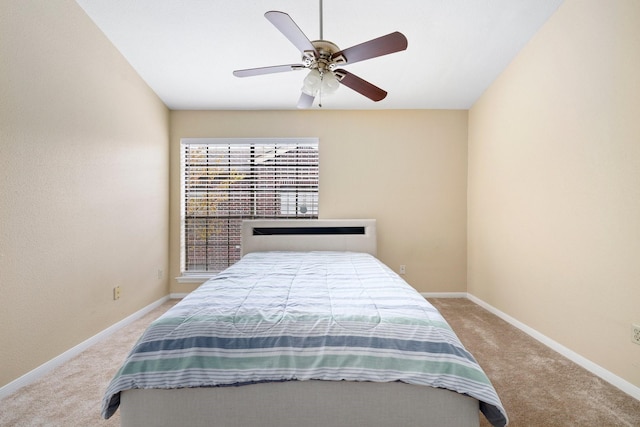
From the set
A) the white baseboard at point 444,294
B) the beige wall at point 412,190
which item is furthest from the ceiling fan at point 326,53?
the white baseboard at point 444,294

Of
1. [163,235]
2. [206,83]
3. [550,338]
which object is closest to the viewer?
[550,338]

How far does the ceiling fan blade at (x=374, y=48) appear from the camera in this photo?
177cm

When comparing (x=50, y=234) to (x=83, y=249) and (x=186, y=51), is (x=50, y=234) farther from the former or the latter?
(x=186, y=51)

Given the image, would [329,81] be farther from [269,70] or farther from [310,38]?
[310,38]

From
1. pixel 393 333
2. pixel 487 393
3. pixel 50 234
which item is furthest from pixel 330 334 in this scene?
pixel 50 234

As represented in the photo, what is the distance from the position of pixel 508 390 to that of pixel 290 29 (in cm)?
237

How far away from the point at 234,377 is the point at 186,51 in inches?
114

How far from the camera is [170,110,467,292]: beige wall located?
4.20m

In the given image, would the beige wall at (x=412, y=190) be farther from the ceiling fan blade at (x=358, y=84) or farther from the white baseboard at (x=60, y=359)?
the ceiling fan blade at (x=358, y=84)

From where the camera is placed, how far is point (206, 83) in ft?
11.9

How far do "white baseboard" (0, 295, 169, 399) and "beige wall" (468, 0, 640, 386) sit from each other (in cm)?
361

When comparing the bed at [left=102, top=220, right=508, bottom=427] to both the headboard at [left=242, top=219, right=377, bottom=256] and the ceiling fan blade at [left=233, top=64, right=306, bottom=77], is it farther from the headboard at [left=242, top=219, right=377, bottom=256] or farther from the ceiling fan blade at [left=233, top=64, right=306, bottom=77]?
the headboard at [left=242, top=219, right=377, bottom=256]

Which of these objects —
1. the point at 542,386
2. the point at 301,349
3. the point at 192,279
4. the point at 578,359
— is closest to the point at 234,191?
the point at 192,279

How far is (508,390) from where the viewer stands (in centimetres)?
202
